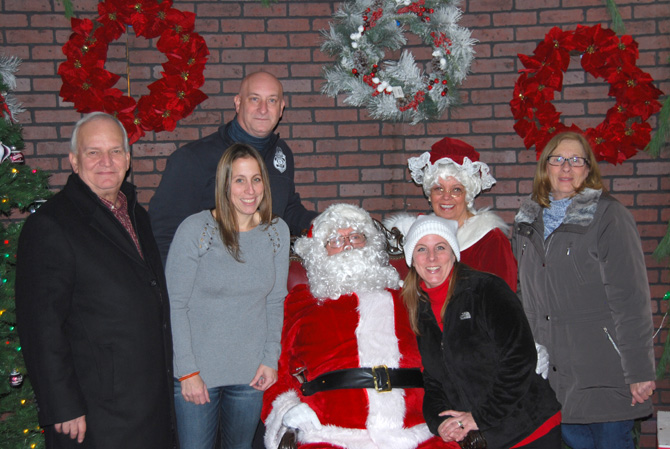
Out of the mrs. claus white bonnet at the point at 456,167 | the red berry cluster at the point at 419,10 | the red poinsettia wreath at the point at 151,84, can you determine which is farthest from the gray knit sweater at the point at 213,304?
the red berry cluster at the point at 419,10

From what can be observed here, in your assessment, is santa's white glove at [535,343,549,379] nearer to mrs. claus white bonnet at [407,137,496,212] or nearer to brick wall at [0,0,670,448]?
mrs. claus white bonnet at [407,137,496,212]

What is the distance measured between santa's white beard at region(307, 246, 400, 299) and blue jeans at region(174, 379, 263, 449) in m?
0.62

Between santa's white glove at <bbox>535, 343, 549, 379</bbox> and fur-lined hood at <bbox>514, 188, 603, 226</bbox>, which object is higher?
fur-lined hood at <bbox>514, 188, 603, 226</bbox>

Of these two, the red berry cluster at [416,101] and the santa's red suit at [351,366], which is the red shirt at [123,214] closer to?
the santa's red suit at [351,366]

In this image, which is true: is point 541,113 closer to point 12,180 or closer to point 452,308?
point 452,308

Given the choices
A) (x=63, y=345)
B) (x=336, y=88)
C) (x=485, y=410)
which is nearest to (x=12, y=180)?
(x=63, y=345)

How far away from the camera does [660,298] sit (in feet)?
12.5

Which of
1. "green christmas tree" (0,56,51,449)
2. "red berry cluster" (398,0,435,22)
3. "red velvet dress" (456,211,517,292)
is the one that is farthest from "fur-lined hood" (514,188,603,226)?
"green christmas tree" (0,56,51,449)

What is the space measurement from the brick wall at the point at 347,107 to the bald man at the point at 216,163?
57 cm

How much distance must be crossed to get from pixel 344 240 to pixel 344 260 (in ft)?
0.50

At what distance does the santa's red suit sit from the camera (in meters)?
2.44

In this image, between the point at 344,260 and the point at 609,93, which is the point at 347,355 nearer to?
the point at 344,260

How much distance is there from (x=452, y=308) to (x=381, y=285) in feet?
1.49

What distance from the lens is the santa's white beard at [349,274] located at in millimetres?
2730
